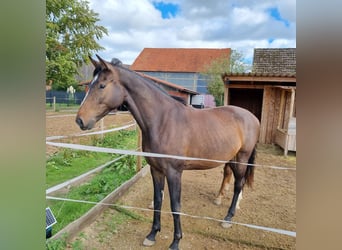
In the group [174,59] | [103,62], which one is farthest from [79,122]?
[174,59]

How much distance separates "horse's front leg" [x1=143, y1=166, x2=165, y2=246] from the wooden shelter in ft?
1.94

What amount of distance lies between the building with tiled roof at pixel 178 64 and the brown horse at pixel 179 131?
0.08 metres

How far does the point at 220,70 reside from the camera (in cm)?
122

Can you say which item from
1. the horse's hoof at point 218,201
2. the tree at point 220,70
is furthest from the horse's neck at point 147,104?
the horse's hoof at point 218,201

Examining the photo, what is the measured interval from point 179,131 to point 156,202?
0.47 m

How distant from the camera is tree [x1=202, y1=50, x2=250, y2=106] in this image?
1176 millimetres

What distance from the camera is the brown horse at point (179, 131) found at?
1.28 meters
